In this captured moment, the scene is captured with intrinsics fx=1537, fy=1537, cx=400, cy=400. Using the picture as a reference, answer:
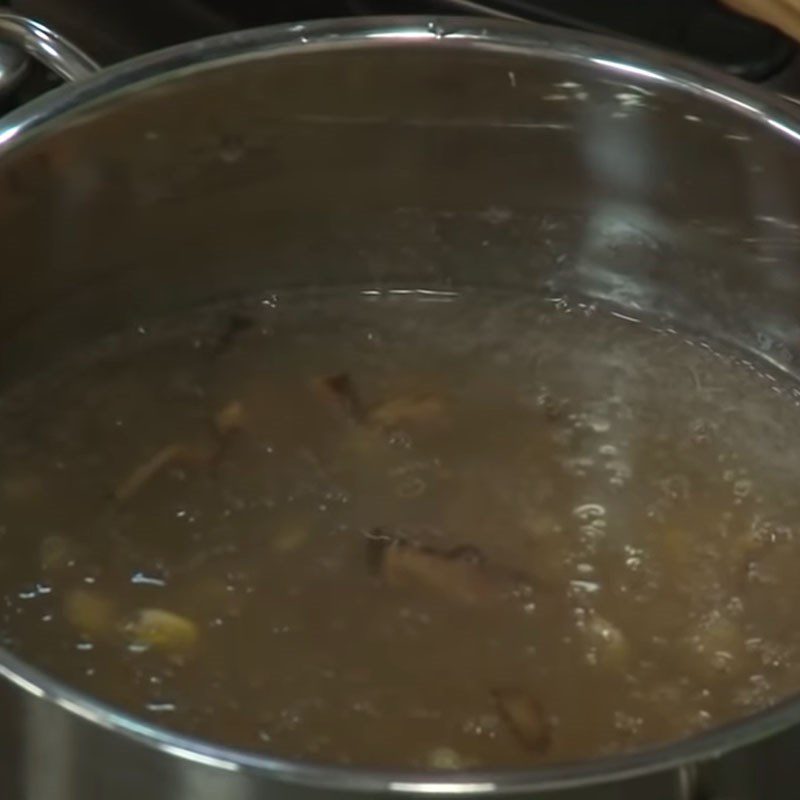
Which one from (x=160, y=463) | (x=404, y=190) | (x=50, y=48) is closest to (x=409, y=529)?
(x=160, y=463)

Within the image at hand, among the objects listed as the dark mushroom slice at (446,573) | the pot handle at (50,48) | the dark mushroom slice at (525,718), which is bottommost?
the dark mushroom slice at (525,718)

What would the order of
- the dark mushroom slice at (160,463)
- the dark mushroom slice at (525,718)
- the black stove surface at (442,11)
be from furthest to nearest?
the black stove surface at (442,11) → the dark mushroom slice at (160,463) → the dark mushroom slice at (525,718)

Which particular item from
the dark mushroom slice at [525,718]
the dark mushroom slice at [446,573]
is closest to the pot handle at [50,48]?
the dark mushroom slice at [446,573]

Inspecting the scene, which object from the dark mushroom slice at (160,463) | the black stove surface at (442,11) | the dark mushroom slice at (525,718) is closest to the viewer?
the dark mushroom slice at (525,718)

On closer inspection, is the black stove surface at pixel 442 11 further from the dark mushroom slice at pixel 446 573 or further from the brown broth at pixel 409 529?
the dark mushroom slice at pixel 446 573

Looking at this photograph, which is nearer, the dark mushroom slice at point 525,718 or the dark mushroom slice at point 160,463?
the dark mushroom slice at point 525,718

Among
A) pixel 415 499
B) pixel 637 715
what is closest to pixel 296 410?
pixel 415 499
